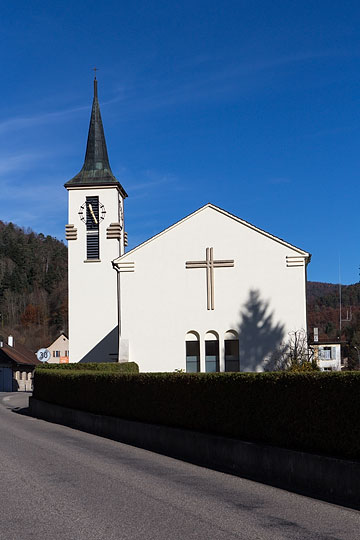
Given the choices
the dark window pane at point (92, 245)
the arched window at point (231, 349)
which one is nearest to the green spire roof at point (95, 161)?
the dark window pane at point (92, 245)

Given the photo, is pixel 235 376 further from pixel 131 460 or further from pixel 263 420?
pixel 131 460

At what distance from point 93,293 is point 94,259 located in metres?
2.18

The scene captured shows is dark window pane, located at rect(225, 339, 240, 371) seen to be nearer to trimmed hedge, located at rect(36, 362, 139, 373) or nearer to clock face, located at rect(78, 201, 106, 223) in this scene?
trimmed hedge, located at rect(36, 362, 139, 373)

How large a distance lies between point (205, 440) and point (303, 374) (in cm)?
325

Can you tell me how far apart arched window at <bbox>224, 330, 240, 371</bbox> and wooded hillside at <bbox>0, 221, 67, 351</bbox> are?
3994 inches

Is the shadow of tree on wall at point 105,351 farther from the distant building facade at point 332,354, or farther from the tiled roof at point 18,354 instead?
the distant building facade at point 332,354

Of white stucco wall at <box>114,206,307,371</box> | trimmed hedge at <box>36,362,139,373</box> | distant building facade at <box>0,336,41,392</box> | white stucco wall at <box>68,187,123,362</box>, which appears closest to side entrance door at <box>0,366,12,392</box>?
distant building facade at <box>0,336,41,392</box>

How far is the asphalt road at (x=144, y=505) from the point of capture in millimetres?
7867

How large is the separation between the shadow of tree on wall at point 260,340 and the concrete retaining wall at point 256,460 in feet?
51.0

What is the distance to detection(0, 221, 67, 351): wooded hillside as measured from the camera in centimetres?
13585

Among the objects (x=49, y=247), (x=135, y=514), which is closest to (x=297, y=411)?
(x=135, y=514)

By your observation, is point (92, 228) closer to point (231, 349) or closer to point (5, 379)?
point (231, 349)

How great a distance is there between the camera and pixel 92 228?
152ft

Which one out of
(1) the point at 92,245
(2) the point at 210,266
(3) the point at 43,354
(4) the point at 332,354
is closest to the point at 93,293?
(1) the point at 92,245
